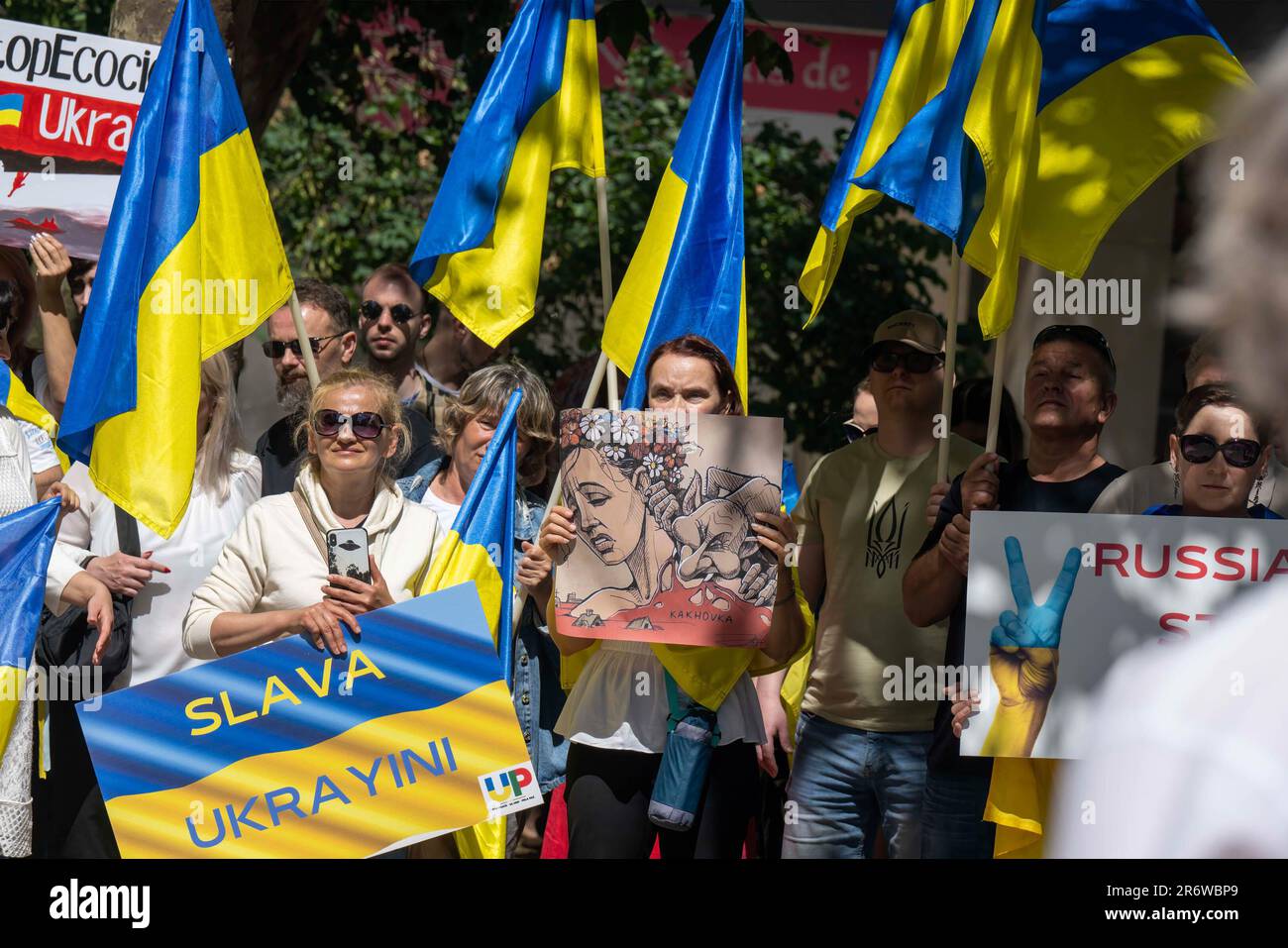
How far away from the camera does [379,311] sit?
5.63 m

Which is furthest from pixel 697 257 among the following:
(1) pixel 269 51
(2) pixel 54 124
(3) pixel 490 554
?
(1) pixel 269 51

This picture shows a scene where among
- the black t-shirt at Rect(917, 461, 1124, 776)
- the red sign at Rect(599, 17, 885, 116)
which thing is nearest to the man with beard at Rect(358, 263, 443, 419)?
the black t-shirt at Rect(917, 461, 1124, 776)

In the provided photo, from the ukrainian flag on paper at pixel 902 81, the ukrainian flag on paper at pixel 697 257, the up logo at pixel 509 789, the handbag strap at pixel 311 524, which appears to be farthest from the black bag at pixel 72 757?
the ukrainian flag on paper at pixel 902 81

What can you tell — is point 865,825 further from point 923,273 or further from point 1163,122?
point 923,273

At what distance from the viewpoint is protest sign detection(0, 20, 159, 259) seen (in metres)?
4.96

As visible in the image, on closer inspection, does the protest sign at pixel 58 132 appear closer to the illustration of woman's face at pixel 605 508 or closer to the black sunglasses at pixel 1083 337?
the illustration of woman's face at pixel 605 508

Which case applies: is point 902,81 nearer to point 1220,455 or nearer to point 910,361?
point 910,361

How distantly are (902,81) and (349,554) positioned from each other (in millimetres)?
2147

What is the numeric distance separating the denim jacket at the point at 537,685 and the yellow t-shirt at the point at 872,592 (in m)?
0.84

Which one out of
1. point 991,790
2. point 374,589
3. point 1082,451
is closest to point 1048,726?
point 991,790

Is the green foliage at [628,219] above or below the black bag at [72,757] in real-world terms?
above

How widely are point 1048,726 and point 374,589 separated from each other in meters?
1.71

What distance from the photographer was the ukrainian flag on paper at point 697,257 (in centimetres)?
459

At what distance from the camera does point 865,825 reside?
424 cm
